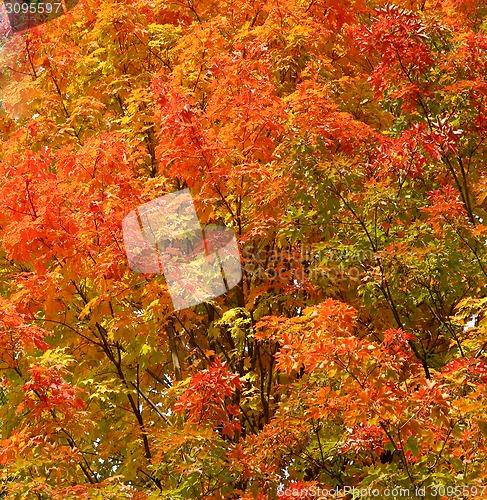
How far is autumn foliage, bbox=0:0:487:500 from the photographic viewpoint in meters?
7.01

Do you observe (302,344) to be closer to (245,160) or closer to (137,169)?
(245,160)

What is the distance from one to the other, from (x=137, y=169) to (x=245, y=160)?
194 cm

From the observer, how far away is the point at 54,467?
7.52m

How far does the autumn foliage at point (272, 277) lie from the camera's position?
7012 mm

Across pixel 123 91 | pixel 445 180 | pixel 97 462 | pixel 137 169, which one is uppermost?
pixel 123 91

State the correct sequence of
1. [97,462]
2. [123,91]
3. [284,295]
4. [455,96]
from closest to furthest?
[455,96] < [284,295] < [97,462] < [123,91]

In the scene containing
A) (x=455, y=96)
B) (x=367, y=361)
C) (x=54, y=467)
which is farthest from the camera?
(x=455, y=96)

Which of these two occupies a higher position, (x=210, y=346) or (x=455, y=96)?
(x=455, y=96)

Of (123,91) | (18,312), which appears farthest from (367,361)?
(123,91)

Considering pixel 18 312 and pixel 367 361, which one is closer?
pixel 367 361

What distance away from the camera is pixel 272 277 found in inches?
370

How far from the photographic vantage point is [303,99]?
8828mm

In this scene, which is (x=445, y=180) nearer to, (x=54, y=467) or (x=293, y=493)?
(x=293, y=493)

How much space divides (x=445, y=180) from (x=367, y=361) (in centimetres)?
360
